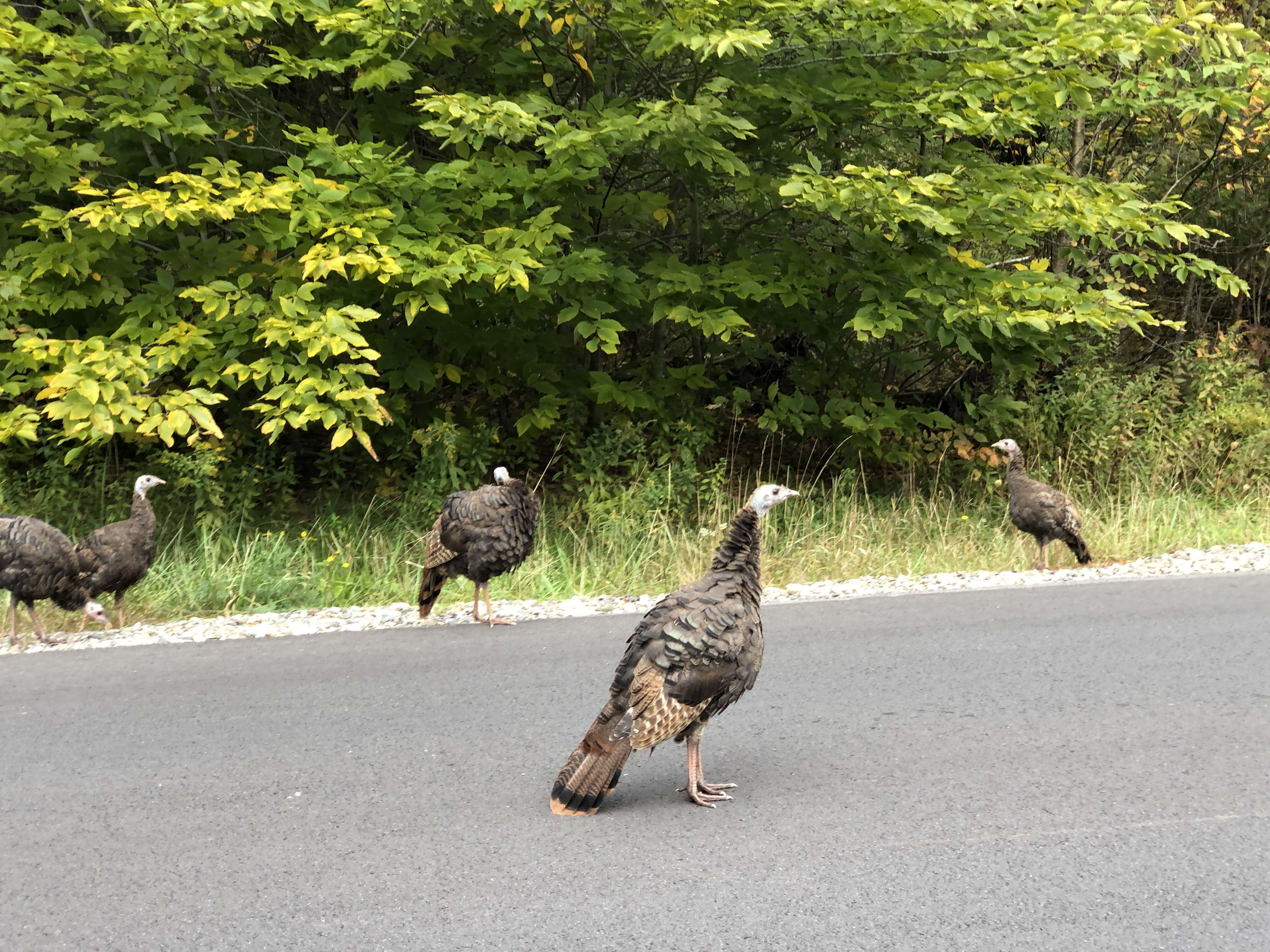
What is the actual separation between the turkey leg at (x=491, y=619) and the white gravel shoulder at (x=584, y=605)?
0.39ft

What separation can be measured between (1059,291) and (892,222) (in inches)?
67.0

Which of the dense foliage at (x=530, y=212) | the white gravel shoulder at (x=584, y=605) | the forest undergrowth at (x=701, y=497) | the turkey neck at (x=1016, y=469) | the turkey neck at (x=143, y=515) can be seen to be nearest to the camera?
the white gravel shoulder at (x=584, y=605)

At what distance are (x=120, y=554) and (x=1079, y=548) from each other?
775 cm

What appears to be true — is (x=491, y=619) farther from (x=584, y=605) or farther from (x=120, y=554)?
(x=120, y=554)

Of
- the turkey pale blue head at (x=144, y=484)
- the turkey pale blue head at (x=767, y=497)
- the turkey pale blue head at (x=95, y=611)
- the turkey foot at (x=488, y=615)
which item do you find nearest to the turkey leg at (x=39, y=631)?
the turkey pale blue head at (x=95, y=611)

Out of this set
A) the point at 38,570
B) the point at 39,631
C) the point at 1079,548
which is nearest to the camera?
the point at 38,570

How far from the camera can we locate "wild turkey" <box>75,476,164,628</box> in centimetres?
742

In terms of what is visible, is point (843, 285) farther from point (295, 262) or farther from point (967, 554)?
point (295, 262)

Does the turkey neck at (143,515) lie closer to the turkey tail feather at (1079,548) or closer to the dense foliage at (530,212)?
the dense foliage at (530,212)

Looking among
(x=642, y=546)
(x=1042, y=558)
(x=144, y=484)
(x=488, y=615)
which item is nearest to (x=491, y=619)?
(x=488, y=615)

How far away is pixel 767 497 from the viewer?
4.82m

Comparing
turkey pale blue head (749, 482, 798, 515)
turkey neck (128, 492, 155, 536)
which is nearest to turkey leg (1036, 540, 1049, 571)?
turkey pale blue head (749, 482, 798, 515)

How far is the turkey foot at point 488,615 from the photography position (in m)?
7.44

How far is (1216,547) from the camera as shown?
374 inches
